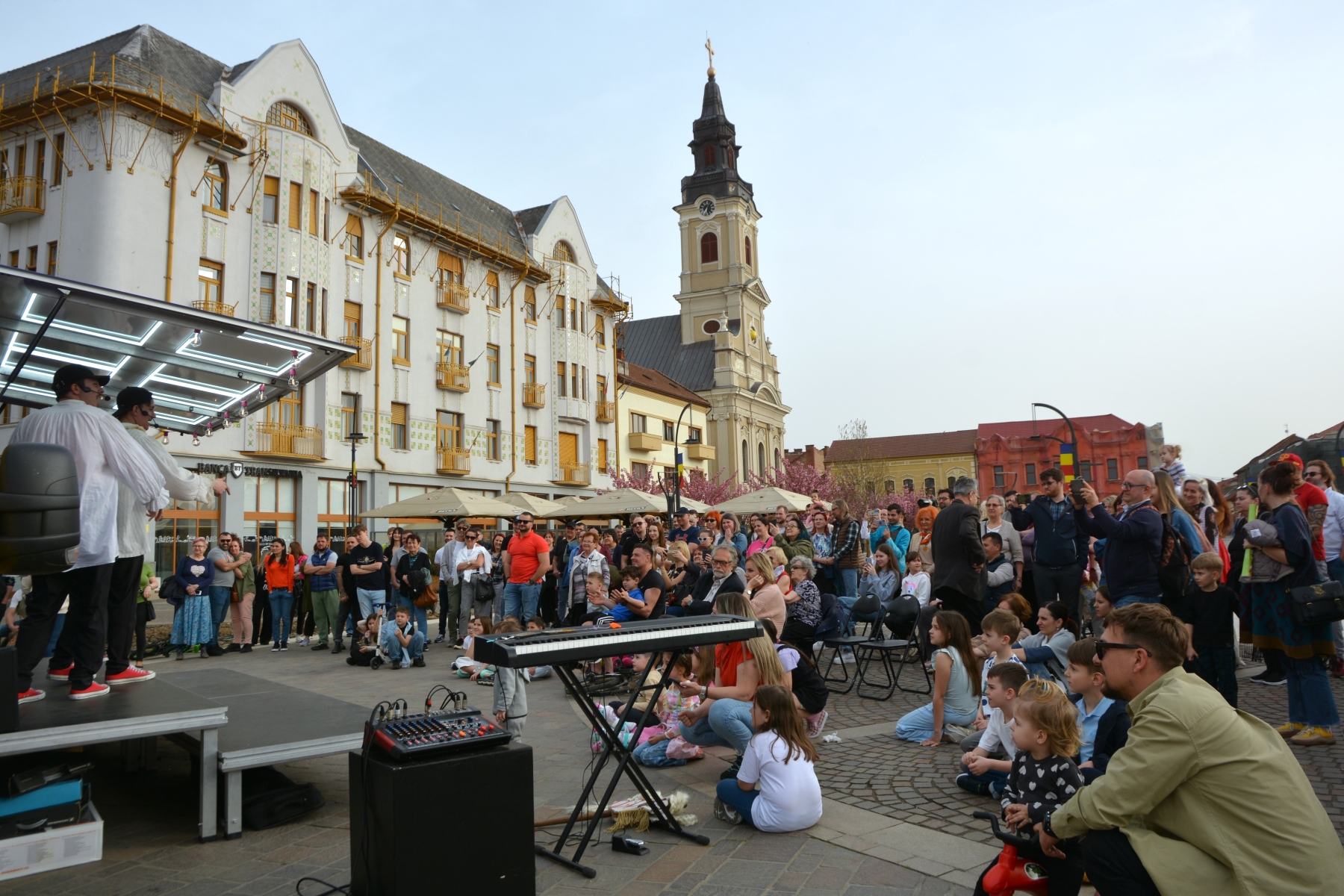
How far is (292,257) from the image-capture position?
2819cm

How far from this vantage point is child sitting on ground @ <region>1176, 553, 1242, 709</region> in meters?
6.74

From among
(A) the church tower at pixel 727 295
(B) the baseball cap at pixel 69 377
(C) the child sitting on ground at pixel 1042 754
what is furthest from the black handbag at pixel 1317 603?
(A) the church tower at pixel 727 295

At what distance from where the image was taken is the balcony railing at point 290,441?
Result: 27.3 metres

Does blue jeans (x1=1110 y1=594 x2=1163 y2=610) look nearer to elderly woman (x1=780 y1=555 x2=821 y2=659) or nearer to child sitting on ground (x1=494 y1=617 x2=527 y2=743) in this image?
elderly woman (x1=780 y1=555 x2=821 y2=659)

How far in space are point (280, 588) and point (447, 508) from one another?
475 cm

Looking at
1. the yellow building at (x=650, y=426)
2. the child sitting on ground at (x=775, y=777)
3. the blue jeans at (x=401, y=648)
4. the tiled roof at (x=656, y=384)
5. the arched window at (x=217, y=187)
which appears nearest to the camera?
the child sitting on ground at (x=775, y=777)

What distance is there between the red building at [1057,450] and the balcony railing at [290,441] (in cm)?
7392

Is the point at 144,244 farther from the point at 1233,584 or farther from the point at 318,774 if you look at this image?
the point at 1233,584

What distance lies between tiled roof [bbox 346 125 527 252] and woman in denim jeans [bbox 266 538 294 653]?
2225 cm

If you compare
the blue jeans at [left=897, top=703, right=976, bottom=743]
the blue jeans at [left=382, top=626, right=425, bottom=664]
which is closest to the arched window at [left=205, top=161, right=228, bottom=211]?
the blue jeans at [left=382, top=626, right=425, bottom=664]

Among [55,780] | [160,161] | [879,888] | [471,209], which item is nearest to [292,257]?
[160,161]

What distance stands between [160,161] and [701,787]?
26.7 m

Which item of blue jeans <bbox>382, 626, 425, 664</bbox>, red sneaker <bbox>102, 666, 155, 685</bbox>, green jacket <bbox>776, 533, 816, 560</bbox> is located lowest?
blue jeans <bbox>382, 626, 425, 664</bbox>

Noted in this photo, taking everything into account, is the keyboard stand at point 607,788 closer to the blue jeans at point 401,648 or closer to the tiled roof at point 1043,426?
the blue jeans at point 401,648
